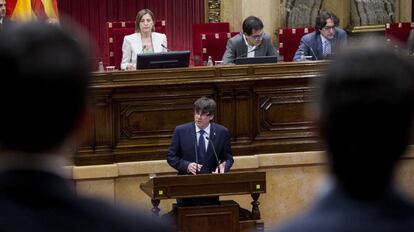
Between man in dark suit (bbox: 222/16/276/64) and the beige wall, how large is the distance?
4.17 ft

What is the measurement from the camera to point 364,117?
1.84 metres

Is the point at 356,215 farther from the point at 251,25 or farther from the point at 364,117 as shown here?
the point at 251,25

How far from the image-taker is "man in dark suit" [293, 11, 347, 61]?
35.1 ft

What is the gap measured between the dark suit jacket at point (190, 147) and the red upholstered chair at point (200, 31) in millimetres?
2559

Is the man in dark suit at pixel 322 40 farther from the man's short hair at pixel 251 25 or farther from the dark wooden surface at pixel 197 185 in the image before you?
the dark wooden surface at pixel 197 185

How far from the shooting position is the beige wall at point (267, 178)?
31.2 feet

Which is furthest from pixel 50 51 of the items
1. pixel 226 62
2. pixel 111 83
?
pixel 226 62

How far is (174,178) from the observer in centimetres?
857

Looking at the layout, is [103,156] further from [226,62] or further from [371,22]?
[371,22]

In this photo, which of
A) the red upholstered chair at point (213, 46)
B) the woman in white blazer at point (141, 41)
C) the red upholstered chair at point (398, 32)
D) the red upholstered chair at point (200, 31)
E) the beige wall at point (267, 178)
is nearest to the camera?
the beige wall at point (267, 178)

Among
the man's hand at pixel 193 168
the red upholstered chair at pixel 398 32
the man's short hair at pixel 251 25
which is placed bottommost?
the man's hand at pixel 193 168

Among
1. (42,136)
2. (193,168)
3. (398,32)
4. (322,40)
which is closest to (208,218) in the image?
(193,168)

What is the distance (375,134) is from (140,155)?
783 cm

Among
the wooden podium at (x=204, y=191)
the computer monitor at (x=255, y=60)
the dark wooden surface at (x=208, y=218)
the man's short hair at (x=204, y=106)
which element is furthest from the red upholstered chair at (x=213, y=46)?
the dark wooden surface at (x=208, y=218)
